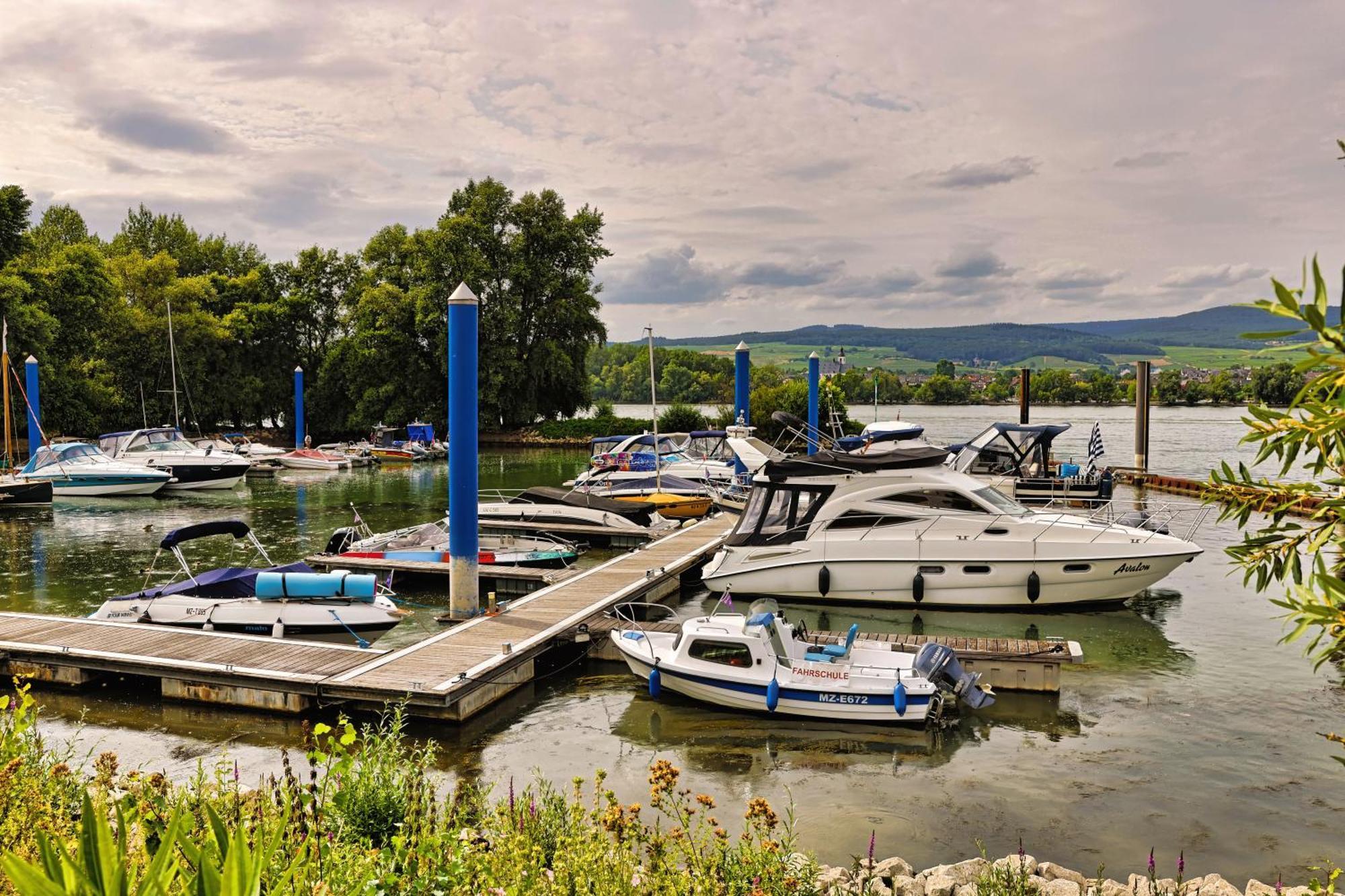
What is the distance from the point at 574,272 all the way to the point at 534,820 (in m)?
63.2

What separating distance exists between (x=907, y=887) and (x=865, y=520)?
38.0ft

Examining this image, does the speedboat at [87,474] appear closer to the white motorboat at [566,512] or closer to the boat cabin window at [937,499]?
the white motorboat at [566,512]

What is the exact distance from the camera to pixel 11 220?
5097cm

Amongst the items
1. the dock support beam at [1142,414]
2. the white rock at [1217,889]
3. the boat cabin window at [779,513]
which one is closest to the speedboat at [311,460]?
the boat cabin window at [779,513]

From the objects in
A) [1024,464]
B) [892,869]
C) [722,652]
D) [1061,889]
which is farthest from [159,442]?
[1061,889]

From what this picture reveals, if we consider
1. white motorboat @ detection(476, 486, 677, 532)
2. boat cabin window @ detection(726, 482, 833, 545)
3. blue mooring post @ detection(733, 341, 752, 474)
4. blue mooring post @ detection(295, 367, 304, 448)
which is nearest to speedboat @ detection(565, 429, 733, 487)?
blue mooring post @ detection(733, 341, 752, 474)

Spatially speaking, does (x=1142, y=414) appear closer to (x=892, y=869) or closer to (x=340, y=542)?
(x=340, y=542)

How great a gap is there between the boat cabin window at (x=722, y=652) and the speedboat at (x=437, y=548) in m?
9.77

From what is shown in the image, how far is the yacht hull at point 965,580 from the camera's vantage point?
18.0m

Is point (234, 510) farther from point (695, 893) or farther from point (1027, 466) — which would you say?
point (695, 893)

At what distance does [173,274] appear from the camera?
6400cm

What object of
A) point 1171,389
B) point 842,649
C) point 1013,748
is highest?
point 1171,389

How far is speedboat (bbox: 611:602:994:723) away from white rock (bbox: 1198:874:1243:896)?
4.41 metres

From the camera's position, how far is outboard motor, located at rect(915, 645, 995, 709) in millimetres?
12188
